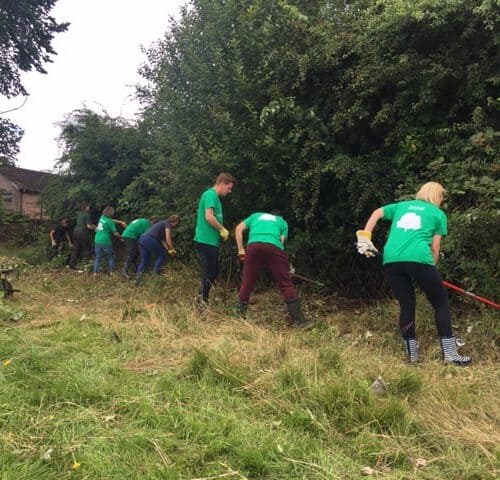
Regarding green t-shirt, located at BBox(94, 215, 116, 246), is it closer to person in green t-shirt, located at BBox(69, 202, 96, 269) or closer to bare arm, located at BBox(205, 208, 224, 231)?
person in green t-shirt, located at BBox(69, 202, 96, 269)

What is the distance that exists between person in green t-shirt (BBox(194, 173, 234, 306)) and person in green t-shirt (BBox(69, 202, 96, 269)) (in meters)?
6.34

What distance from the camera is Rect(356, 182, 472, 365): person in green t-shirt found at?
3.89m

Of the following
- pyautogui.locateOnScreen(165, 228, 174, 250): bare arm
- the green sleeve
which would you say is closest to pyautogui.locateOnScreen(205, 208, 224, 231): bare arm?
the green sleeve

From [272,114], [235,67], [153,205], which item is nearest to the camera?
[272,114]

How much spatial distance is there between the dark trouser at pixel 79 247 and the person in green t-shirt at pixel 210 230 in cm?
667

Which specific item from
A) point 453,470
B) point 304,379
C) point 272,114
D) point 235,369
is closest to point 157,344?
point 235,369

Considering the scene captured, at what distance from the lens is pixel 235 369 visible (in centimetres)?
331

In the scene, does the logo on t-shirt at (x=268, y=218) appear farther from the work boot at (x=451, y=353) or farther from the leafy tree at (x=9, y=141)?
the leafy tree at (x=9, y=141)

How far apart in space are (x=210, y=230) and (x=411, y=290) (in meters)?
2.67

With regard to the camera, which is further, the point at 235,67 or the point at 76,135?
the point at 76,135

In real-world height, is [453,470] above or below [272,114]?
below

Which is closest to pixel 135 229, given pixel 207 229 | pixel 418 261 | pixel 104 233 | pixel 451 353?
pixel 104 233

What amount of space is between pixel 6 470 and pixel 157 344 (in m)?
2.11

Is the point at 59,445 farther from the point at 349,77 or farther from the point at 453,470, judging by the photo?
the point at 349,77
